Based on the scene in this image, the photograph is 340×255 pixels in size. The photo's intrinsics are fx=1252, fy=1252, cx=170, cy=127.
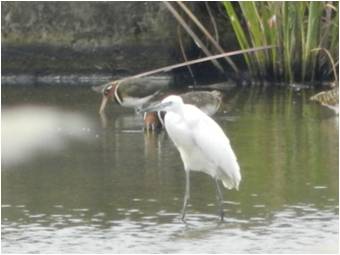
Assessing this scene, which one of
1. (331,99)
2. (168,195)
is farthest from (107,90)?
(168,195)

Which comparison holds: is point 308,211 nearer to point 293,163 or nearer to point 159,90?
point 293,163

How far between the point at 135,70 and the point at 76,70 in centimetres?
79

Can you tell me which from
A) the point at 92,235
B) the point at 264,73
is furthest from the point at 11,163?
the point at 264,73

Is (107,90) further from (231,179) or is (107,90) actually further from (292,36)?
(231,179)

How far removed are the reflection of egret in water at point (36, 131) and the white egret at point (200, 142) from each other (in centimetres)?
232

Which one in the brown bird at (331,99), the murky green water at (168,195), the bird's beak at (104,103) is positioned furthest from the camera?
the bird's beak at (104,103)

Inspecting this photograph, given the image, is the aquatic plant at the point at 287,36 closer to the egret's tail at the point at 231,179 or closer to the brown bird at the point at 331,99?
the brown bird at the point at 331,99

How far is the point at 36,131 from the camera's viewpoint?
1262 cm

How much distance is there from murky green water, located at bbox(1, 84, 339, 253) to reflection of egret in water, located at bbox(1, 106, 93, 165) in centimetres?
14

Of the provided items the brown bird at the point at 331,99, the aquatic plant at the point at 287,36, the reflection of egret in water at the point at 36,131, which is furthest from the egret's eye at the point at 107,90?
the brown bird at the point at 331,99

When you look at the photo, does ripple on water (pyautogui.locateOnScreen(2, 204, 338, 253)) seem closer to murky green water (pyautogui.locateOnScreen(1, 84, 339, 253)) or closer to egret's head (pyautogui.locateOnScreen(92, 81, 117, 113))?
murky green water (pyautogui.locateOnScreen(1, 84, 339, 253))

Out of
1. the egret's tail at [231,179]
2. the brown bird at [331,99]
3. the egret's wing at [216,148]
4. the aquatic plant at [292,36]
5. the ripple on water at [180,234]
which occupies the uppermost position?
the aquatic plant at [292,36]

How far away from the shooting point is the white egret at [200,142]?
8.73 metres

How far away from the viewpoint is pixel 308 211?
867cm
